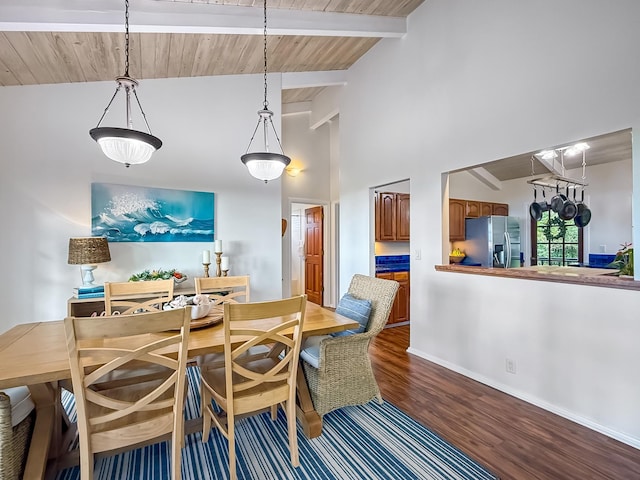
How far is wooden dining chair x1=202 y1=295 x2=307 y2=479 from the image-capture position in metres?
1.58

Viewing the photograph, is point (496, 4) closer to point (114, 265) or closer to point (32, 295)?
point (114, 265)

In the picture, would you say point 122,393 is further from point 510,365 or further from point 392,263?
point 392,263

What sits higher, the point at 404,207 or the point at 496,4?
the point at 496,4

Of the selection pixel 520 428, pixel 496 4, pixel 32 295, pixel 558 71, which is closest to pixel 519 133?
pixel 558 71

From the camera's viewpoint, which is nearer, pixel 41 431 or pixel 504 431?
pixel 41 431

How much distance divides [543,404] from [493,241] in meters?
3.05

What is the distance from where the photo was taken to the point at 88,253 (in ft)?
9.85

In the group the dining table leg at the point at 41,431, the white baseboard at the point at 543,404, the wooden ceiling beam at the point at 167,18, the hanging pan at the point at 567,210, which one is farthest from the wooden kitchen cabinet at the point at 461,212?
the dining table leg at the point at 41,431

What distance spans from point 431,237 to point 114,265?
134 inches

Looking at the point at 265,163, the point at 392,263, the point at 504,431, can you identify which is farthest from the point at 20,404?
the point at 392,263

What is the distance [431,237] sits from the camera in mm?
3396

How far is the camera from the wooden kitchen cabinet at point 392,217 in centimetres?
479

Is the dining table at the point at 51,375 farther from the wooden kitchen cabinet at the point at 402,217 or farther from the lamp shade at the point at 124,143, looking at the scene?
the wooden kitchen cabinet at the point at 402,217

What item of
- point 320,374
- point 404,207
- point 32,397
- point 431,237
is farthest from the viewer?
point 404,207
